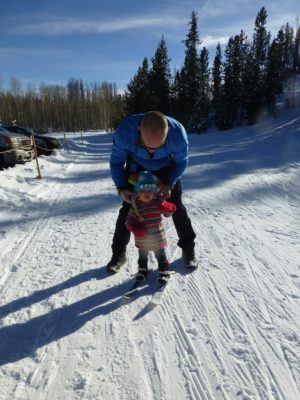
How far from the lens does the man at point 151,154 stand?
8.72 feet

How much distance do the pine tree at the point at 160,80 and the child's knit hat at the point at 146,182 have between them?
113ft

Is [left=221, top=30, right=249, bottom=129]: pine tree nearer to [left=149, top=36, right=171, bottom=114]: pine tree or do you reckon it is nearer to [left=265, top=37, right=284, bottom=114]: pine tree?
[left=265, top=37, right=284, bottom=114]: pine tree

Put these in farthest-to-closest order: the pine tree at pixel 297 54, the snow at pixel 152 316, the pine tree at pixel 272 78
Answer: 1. the pine tree at pixel 297 54
2. the pine tree at pixel 272 78
3. the snow at pixel 152 316

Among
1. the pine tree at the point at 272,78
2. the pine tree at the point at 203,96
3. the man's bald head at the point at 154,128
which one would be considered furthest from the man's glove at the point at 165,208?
the pine tree at the point at 272,78

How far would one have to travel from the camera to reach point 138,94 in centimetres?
3691

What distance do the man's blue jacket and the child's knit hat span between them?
0.14 metres

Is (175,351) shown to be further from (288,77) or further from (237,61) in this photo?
(288,77)

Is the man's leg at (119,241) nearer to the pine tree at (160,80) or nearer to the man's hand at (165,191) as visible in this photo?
the man's hand at (165,191)

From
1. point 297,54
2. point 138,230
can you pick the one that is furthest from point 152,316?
point 297,54

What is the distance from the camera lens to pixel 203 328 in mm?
2502

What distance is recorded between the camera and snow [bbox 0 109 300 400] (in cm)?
201

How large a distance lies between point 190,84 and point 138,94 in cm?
625

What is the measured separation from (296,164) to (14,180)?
8.54 m

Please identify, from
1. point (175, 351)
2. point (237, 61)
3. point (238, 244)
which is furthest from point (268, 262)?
point (237, 61)
